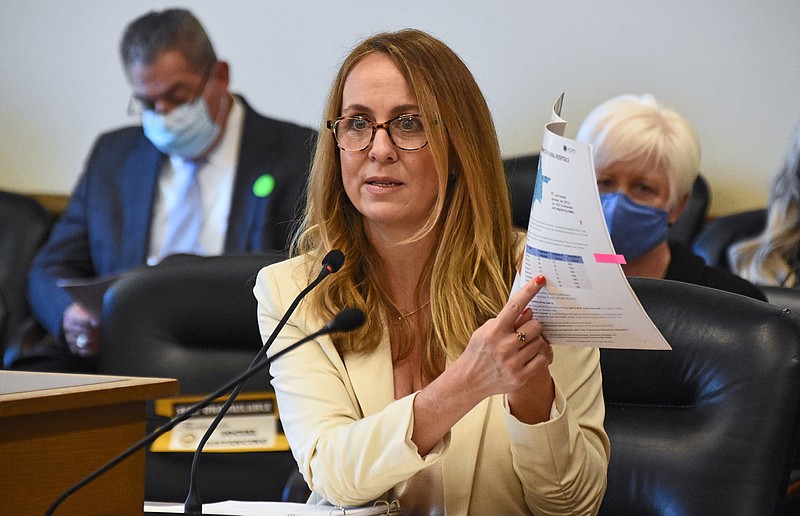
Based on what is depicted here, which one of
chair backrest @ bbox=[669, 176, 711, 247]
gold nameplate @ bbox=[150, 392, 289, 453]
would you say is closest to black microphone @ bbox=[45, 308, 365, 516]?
gold nameplate @ bbox=[150, 392, 289, 453]

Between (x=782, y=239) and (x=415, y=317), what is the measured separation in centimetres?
177

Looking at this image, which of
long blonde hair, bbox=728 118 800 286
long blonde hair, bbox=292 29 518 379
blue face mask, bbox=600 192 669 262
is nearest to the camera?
long blonde hair, bbox=292 29 518 379

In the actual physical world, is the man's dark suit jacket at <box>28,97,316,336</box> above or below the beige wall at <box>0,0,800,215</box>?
below

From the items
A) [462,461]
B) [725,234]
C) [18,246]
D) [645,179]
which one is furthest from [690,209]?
[18,246]

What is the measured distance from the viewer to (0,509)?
3.69 ft

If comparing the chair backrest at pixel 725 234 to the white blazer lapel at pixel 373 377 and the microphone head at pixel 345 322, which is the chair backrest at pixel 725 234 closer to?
the white blazer lapel at pixel 373 377

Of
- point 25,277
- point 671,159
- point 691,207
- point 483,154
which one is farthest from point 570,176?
point 25,277

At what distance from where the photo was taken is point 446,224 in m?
1.70

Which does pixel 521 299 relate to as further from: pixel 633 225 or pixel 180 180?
pixel 180 180

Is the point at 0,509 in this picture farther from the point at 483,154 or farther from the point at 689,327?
the point at 689,327

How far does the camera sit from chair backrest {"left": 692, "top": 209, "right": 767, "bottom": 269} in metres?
3.21

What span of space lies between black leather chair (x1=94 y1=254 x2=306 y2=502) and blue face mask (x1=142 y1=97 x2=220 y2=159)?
4.25ft

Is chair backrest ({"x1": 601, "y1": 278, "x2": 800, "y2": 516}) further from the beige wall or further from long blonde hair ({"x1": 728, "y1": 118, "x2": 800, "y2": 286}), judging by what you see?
the beige wall

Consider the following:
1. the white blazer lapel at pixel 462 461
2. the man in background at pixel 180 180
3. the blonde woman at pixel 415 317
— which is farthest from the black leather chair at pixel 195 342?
the man in background at pixel 180 180
